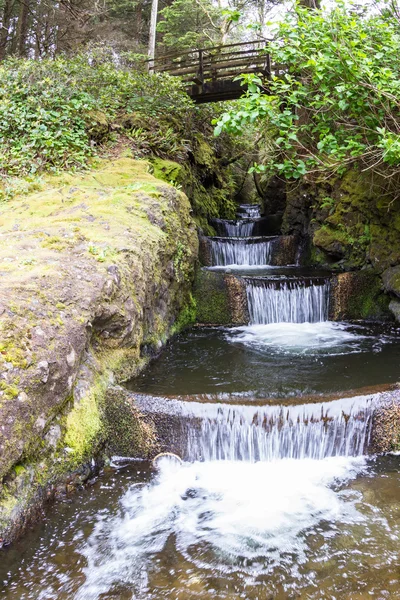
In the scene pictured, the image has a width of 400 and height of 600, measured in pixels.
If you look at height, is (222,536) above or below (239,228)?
below

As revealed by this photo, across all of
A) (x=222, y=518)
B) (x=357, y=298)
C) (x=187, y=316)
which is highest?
(x=357, y=298)

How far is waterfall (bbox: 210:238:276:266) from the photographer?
13.3 m

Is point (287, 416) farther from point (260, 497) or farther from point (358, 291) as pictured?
point (358, 291)

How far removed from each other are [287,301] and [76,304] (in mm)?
5665

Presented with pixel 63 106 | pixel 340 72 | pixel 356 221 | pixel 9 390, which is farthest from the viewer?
pixel 356 221

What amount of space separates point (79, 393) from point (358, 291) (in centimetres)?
719

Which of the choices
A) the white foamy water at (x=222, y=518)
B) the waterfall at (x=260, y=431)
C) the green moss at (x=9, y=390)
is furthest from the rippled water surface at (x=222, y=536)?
the green moss at (x=9, y=390)

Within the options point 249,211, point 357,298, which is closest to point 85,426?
point 357,298

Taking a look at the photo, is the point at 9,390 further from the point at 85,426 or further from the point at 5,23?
the point at 5,23

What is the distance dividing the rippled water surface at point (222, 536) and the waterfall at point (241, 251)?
8820 millimetres

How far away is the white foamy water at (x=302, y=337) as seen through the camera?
8023mm

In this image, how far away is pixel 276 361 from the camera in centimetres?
740

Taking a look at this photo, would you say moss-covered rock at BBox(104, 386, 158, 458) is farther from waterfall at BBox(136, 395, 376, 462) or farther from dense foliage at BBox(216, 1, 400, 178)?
dense foliage at BBox(216, 1, 400, 178)

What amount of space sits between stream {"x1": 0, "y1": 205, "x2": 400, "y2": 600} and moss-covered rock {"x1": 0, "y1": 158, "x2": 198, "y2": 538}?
0.50m
